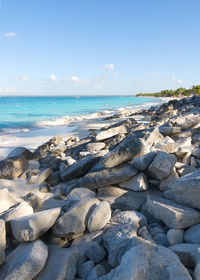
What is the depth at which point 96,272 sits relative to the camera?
1.84 metres

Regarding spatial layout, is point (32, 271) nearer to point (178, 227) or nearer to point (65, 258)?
point (65, 258)

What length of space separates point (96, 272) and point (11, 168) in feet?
11.8

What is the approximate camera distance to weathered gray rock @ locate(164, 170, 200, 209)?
245cm

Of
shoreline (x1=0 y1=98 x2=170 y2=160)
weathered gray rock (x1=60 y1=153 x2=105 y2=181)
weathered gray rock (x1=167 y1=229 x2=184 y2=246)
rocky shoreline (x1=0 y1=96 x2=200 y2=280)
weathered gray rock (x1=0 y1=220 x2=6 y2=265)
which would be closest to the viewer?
rocky shoreline (x1=0 y1=96 x2=200 y2=280)

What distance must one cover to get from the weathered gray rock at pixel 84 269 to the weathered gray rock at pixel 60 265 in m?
0.05

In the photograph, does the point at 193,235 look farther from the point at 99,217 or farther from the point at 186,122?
the point at 186,122

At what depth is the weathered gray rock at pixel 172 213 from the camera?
2.25 metres

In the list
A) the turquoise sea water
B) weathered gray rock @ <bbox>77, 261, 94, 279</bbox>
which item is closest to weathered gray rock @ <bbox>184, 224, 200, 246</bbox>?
weathered gray rock @ <bbox>77, 261, 94, 279</bbox>

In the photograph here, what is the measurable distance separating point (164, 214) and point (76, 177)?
1.96 meters

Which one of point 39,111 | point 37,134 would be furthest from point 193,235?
point 39,111

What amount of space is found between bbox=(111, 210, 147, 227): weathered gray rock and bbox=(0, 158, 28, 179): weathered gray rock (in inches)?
120

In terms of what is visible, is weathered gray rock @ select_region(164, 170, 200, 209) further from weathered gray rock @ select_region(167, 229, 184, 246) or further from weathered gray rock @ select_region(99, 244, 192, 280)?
weathered gray rock @ select_region(99, 244, 192, 280)

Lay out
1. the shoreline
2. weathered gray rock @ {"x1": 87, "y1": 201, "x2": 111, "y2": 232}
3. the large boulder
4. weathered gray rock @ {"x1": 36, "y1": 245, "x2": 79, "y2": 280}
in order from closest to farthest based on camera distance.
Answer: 1. weathered gray rock @ {"x1": 36, "y1": 245, "x2": 79, "y2": 280}
2. weathered gray rock @ {"x1": 87, "y1": 201, "x2": 111, "y2": 232}
3. the large boulder
4. the shoreline

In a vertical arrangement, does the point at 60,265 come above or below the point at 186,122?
below
